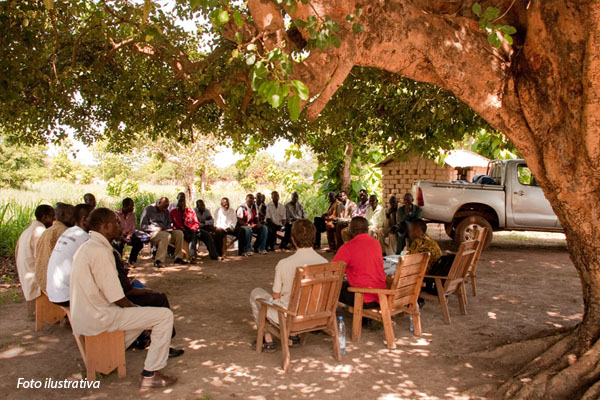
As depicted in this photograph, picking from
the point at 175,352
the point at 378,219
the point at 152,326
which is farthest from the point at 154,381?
the point at 378,219

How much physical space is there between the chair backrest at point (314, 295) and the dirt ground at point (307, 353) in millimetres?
422

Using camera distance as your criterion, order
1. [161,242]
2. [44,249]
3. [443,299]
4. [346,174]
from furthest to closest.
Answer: [346,174], [161,242], [443,299], [44,249]

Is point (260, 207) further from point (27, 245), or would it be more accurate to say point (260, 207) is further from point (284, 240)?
point (27, 245)

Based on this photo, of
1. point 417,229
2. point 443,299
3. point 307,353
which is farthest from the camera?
point 417,229

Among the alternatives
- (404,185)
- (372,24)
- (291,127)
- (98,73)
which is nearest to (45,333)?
(98,73)

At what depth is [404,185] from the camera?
680 inches

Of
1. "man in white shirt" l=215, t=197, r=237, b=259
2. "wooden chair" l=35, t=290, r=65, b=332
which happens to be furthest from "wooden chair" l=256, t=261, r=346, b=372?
"man in white shirt" l=215, t=197, r=237, b=259

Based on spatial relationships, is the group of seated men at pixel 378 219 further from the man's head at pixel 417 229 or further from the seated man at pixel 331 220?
the man's head at pixel 417 229

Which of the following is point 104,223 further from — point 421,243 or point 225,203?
point 225,203

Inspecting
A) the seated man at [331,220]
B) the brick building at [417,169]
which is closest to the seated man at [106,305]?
the seated man at [331,220]

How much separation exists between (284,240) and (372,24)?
8.20m

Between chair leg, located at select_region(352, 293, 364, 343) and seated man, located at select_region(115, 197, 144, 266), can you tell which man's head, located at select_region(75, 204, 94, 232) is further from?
seated man, located at select_region(115, 197, 144, 266)

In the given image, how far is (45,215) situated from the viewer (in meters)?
5.93

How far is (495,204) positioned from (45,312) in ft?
31.8
